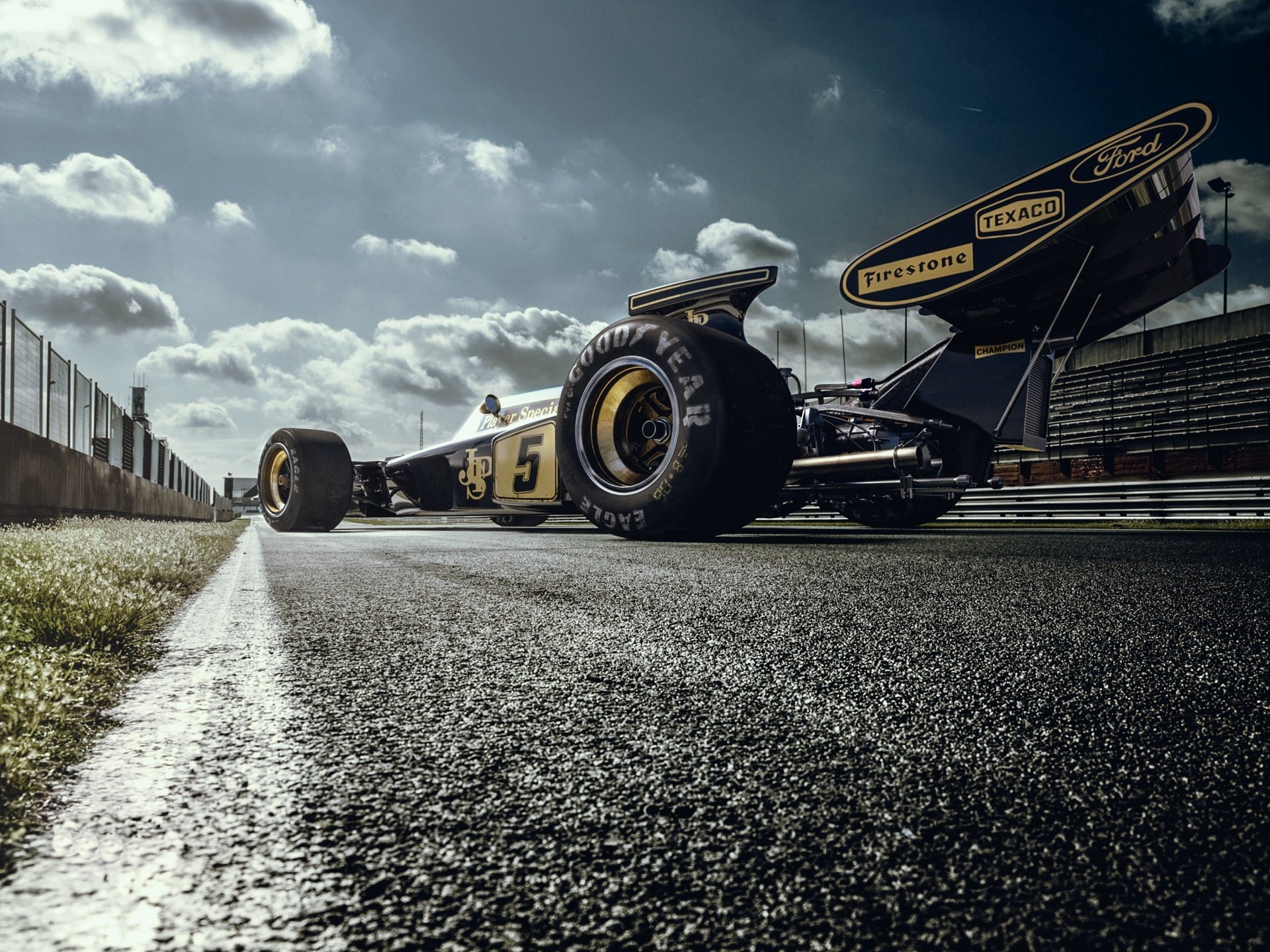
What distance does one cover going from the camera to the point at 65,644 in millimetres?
1820

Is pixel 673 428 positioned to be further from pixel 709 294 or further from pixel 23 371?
pixel 23 371

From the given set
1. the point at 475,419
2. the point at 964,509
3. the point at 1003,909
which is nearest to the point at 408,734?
the point at 1003,909

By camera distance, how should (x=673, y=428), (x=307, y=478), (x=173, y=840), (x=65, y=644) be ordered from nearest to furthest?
(x=173, y=840) → (x=65, y=644) → (x=673, y=428) → (x=307, y=478)

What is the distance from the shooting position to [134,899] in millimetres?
702

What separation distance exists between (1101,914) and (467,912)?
543 mm

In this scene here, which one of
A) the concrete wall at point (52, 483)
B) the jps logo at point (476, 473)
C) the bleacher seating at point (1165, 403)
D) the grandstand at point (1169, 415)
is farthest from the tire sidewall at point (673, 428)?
the bleacher seating at point (1165, 403)

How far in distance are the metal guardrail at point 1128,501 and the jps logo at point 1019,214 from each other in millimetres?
6561

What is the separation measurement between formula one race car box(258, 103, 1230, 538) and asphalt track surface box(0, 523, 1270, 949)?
8.19 ft

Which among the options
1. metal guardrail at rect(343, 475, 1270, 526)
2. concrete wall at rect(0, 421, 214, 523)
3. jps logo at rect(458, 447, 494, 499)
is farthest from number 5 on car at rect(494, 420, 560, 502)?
concrete wall at rect(0, 421, 214, 523)

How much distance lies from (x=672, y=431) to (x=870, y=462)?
1.50m

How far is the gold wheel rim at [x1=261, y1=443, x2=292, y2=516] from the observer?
877cm

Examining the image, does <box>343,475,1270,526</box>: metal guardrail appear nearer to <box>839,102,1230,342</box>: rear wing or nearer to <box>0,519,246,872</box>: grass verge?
<box>839,102,1230,342</box>: rear wing

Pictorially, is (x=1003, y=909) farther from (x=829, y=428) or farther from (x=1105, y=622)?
(x=829, y=428)

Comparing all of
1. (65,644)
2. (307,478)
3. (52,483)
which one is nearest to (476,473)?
(307,478)
